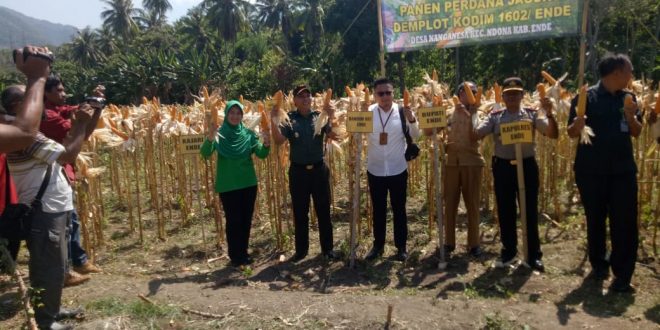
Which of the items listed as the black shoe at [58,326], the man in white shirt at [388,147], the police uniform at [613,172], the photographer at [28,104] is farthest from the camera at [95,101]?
the police uniform at [613,172]

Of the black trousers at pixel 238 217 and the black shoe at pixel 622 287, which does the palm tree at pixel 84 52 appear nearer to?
the black trousers at pixel 238 217

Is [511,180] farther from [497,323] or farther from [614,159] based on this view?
[497,323]

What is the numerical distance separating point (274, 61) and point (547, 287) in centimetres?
3274

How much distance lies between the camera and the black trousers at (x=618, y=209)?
4.17 meters

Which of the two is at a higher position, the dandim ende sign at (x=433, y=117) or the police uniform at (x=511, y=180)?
the dandim ende sign at (x=433, y=117)

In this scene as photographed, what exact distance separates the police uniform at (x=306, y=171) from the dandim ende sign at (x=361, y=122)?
1.35 ft

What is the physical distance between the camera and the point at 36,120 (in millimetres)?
2320

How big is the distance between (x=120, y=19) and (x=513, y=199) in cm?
6534

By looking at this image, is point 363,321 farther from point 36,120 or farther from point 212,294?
point 36,120

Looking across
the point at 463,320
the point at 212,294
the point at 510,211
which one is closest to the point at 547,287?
the point at 510,211

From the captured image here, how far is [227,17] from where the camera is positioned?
4728 centimetres

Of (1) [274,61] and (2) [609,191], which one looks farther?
(1) [274,61]

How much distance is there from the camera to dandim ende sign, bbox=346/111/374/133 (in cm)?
480

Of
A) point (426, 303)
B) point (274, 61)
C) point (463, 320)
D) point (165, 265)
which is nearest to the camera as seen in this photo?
point (463, 320)
